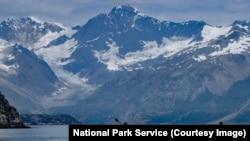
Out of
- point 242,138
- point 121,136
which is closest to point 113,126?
point 121,136

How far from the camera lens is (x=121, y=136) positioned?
4903cm

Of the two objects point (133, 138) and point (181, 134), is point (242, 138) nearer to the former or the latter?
point (181, 134)

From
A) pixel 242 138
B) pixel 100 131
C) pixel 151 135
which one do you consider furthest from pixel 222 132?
pixel 100 131

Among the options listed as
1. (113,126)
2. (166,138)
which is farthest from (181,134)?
(113,126)

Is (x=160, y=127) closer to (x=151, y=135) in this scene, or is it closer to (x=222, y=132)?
(x=151, y=135)

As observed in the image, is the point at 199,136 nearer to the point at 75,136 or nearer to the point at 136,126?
the point at 136,126

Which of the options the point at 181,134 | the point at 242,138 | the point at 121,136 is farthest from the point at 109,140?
the point at 242,138

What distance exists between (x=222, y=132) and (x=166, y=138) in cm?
366

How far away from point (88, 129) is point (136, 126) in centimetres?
314

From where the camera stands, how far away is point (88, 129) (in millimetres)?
49375

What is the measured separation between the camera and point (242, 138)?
48469 mm

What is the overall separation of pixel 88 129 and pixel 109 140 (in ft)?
5.16

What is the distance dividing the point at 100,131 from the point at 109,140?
2.69 feet

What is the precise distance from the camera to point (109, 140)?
49.0 m
